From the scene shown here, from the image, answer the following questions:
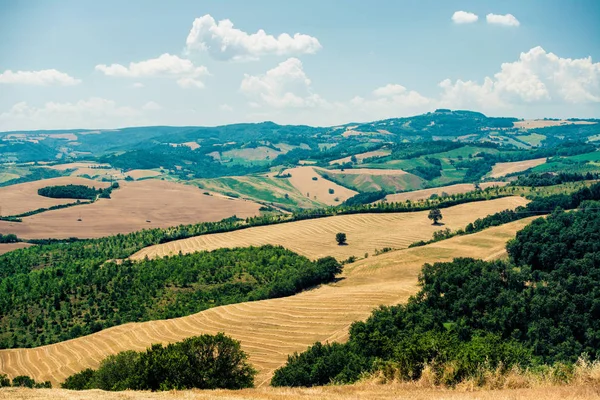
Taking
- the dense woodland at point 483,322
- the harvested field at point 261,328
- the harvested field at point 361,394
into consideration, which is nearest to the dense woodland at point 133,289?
the harvested field at point 261,328

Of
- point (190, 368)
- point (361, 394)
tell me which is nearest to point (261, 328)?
point (190, 368)

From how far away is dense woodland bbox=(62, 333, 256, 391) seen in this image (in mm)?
56281

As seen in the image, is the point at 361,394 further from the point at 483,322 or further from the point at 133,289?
the point at 133,289

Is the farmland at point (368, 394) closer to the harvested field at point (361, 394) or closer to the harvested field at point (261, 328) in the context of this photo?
the harvested field at point (361, 394)

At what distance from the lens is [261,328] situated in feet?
359

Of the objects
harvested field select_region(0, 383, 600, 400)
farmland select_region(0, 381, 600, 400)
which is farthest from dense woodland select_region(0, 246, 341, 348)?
farmland select_region(0, 381, 600, 400)

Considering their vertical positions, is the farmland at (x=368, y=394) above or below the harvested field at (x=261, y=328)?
above

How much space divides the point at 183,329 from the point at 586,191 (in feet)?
510

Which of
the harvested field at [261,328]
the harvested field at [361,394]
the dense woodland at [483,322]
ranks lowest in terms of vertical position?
the harvested field at [261,328]

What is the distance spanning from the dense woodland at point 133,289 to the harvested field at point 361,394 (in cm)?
9141

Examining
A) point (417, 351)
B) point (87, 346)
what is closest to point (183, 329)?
point (87, 346)

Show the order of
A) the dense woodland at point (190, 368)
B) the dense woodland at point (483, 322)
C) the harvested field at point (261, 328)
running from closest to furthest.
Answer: the dense woodland at point (190, 368), the dense woodland at point (483, 322), the harvested field at point (261, 328)

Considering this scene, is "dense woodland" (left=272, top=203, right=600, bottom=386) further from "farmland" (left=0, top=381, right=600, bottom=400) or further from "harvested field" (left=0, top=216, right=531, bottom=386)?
"harvested field" (left=0, top=216, right=531, bottom=386)

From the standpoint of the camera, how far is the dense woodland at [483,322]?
57.5 m
